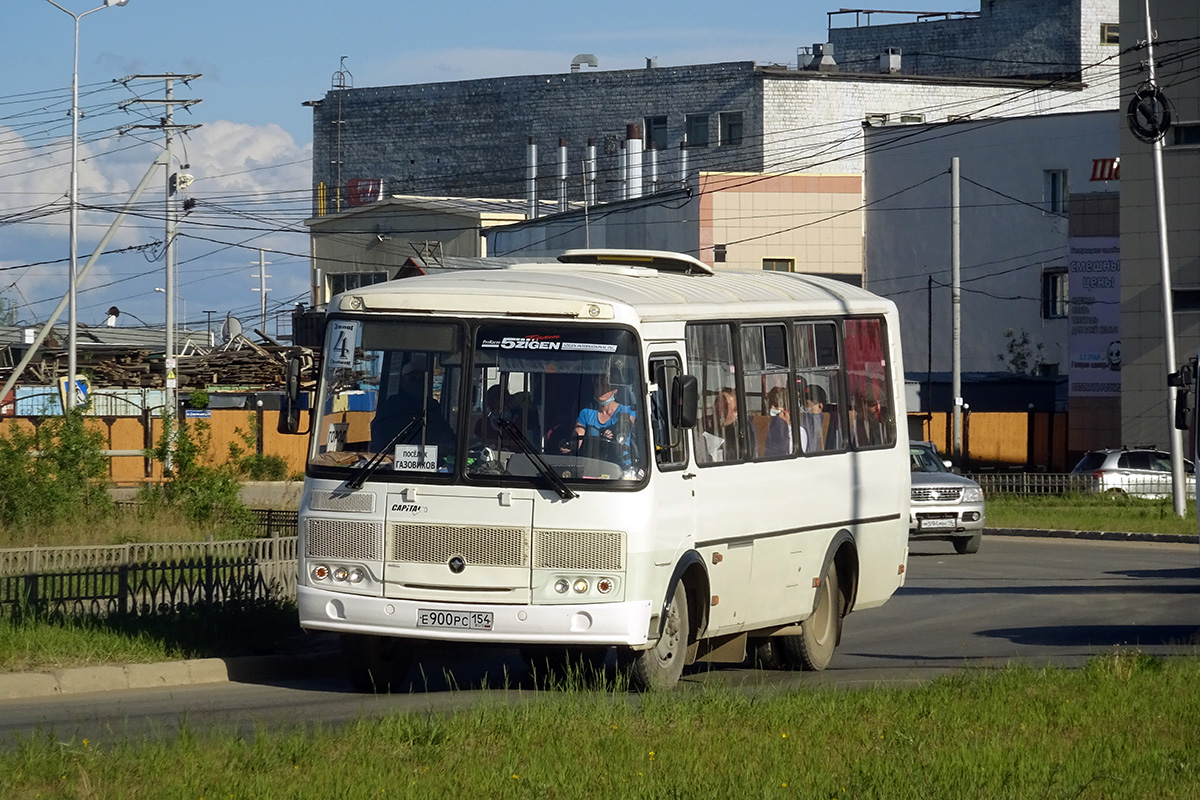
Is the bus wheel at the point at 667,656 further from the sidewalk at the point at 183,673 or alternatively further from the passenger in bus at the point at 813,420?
the sidewalk at the point at 183,673

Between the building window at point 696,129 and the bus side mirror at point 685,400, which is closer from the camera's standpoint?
the bus side mirror at point 685,400

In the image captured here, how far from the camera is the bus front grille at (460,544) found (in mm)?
11180

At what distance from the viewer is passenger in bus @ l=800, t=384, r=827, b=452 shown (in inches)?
536

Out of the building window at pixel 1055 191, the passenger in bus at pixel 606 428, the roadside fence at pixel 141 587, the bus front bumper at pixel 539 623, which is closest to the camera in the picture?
the bus front bumper at pixel 539 623

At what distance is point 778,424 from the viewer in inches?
523

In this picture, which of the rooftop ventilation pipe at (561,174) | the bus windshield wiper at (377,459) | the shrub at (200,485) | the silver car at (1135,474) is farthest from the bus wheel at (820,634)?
the rooftop ventilation pipe at (561,174)

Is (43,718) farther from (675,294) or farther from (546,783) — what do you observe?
(675,294)

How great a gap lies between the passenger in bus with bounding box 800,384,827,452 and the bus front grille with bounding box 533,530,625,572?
9.49 feet

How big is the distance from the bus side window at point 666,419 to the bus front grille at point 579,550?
0.67 meters

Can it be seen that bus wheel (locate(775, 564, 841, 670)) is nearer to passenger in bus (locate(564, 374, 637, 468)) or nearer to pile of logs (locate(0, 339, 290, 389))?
passenger in bus (locate(564, 374, 637, 468))

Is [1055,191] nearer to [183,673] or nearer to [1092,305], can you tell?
[1092,305]

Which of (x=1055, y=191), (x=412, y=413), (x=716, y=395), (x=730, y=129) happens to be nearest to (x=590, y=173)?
(x=730, y=129)

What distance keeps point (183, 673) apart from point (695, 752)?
5298 mm

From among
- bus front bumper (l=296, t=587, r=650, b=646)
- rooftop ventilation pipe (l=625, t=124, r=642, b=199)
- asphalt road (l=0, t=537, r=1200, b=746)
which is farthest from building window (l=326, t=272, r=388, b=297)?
bus front bumper (l=296, t=587, r=650, b=646)
